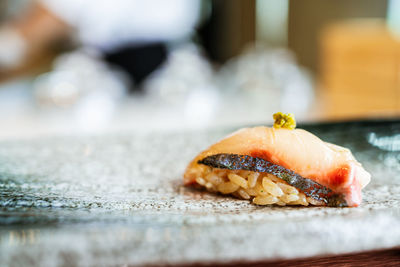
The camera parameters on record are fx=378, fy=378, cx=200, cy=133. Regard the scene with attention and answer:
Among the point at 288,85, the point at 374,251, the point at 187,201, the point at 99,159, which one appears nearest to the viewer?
the point at 374,251

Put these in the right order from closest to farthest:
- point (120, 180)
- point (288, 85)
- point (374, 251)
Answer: point (374, 251) < point (120, 180) < point (288, 85)

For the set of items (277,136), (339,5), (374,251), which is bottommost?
(374,251)

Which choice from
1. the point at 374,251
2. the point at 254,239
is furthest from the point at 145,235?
the point at 374,251

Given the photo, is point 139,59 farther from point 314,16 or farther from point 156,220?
point 156,220

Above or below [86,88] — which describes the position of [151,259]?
below

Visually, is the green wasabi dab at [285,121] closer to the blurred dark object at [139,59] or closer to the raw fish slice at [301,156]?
the raw fish slice at [301,156]

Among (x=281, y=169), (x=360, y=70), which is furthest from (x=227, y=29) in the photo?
(x=281, y=169)

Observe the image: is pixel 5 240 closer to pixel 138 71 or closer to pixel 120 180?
pixel 120 180
